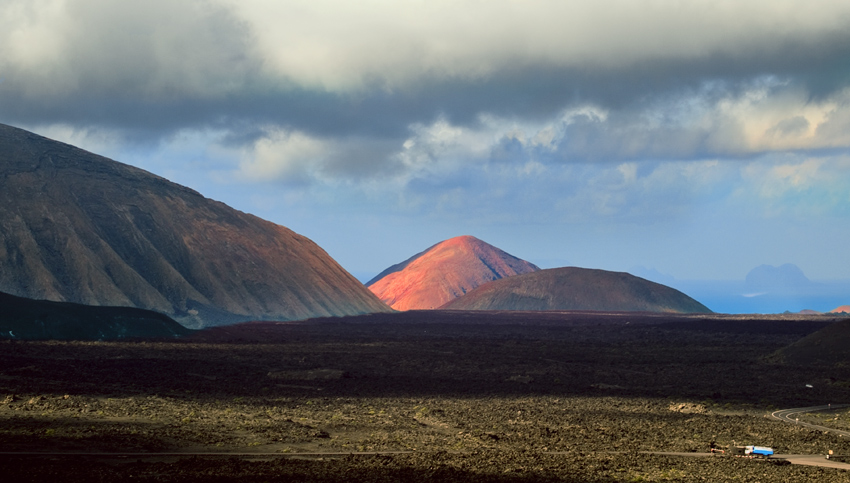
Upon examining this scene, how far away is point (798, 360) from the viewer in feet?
222

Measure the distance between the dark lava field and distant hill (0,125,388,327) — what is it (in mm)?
27817

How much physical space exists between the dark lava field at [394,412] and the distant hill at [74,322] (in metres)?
7.37

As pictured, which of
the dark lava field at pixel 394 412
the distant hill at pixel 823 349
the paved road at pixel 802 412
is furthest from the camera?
the distant hill at pixel 823 349

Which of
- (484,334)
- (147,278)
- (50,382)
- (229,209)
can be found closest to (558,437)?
(50,382)

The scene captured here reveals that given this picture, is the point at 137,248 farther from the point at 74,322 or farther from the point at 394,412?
the point at 394,412

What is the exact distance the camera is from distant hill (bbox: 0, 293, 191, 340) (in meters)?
68.7

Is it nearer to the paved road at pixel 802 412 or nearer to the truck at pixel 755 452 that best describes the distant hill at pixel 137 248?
the paved road at pixel 802 412

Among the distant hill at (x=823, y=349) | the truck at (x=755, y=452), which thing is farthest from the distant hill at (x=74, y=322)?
the distant hill at (x=823, y=349)

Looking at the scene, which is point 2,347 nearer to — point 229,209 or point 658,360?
point 658,360

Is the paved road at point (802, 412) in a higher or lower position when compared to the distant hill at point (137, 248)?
lower

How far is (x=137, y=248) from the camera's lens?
374ft

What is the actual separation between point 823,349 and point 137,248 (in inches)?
3503

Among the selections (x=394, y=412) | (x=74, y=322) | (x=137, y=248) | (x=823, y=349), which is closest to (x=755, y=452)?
(x=394, y=412)

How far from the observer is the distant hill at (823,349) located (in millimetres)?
66188
